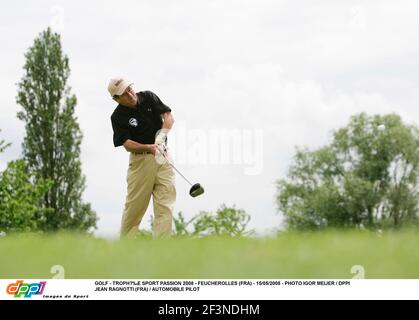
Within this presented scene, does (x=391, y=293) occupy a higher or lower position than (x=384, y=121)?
lower

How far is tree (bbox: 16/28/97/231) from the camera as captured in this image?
126 feet

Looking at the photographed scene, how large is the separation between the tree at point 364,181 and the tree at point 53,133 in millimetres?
17620

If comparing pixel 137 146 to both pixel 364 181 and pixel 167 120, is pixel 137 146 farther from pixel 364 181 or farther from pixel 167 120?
pixel 364 181

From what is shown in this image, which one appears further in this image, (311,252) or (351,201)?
(351,201)

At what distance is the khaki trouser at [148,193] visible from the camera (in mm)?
9070

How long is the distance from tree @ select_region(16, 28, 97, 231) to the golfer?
95.3ft

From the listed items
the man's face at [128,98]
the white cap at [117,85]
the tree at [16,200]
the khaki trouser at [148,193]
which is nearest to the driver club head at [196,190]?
the khaki trouser at [148,193]

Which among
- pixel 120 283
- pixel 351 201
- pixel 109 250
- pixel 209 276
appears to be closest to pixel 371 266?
pixel 209 276

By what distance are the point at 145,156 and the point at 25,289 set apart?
4724 millimetres

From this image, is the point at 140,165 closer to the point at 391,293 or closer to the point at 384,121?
the point at 391,293

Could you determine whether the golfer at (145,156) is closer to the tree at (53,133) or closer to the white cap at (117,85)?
the white cap at (117,85)

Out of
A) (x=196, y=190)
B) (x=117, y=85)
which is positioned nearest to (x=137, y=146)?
(x=117, y=85)
